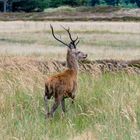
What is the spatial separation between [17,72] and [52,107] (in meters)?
3.53

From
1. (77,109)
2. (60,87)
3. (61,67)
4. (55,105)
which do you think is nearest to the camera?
(60,87)

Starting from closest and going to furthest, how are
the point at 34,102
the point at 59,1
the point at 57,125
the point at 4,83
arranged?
the point at 57,125, the point at 34,102, the point at 4,83, the point at 59,1

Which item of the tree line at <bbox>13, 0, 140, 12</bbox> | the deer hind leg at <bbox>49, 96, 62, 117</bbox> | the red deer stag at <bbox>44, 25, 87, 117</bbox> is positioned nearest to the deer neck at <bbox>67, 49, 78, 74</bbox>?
the red deer stag at <bbox>44, 25, 87, 117</bbox>

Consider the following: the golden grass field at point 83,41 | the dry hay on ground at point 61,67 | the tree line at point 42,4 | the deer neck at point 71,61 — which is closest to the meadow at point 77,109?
the dry hay on ground at point 61,67

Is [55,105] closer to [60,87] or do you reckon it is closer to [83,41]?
[60,87]

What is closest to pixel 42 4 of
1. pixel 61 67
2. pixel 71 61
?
pixel 61 67

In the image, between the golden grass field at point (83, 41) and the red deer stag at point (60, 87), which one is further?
the golden grass field at point (83, 41)

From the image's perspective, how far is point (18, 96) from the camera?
1183cm

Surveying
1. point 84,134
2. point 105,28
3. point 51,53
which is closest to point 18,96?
point 84,134

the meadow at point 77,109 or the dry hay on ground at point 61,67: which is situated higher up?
the meadow at point 77,109

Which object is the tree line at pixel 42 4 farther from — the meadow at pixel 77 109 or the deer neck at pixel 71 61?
the deer neck at pixel 71 61

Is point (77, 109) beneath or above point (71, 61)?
beneath

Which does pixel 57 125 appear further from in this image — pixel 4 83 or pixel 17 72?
pixel 17 72

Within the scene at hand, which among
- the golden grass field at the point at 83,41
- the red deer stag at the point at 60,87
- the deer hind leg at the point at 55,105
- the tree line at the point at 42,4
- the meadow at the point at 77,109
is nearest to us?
the meadow at the point at 77,109
